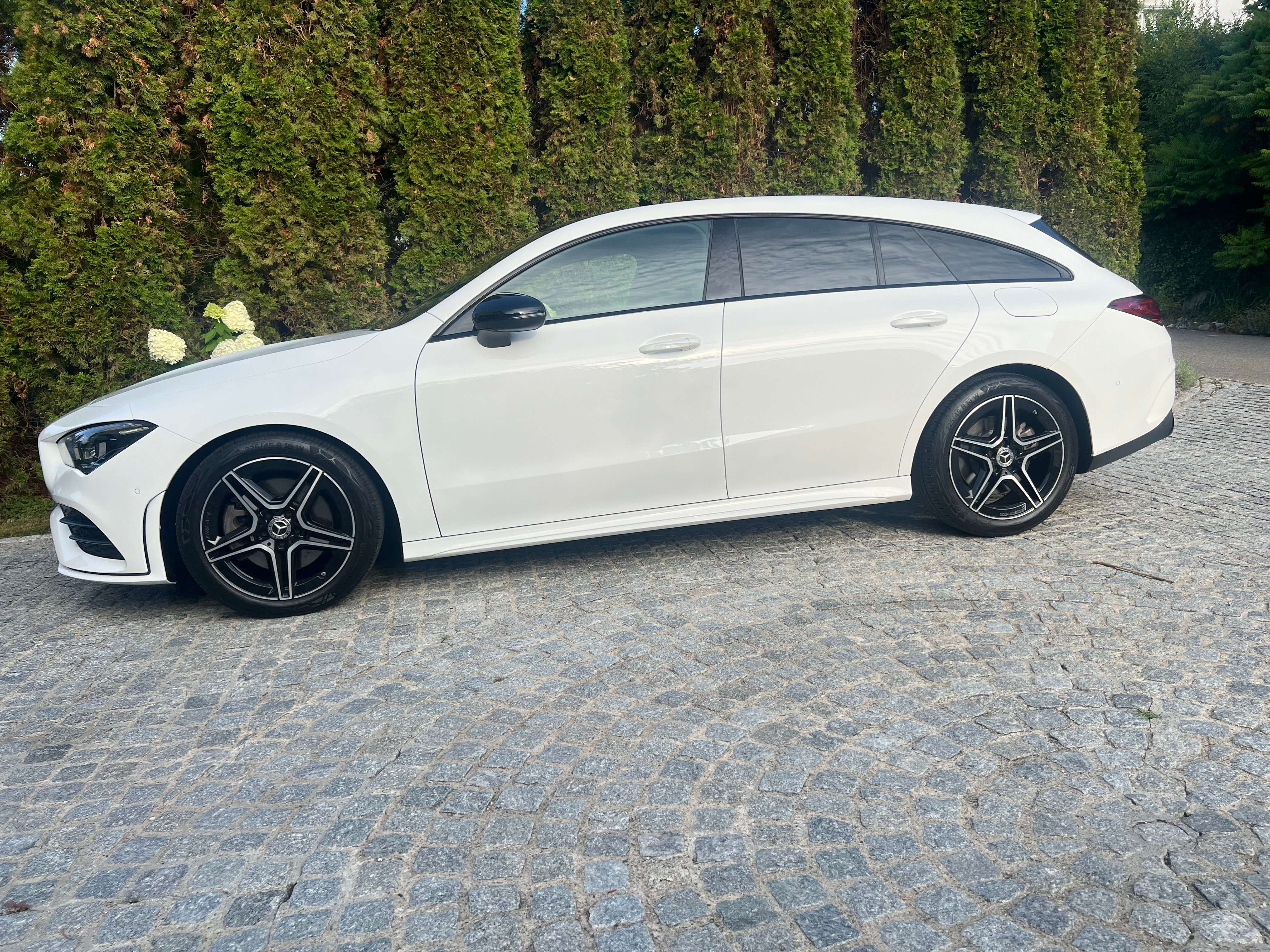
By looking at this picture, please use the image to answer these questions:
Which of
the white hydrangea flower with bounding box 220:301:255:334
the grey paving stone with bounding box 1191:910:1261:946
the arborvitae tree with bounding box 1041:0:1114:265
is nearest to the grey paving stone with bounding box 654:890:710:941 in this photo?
the grey paving stone with bounding box 1191:910:1261:946

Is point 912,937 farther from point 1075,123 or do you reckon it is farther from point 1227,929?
point 1075,123

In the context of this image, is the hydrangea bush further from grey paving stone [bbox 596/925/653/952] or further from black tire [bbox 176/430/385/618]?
grey paving stone [bbox 596/925/653/952]

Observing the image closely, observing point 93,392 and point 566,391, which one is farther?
point 93,392

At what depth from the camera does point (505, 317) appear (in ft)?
14.3

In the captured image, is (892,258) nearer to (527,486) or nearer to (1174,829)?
(527,486)

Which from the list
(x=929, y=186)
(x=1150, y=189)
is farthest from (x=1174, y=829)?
(x=1150, y=189)

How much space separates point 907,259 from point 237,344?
440 centimetres

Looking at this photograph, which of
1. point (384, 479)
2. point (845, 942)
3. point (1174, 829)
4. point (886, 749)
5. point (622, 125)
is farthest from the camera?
point (622, 125)

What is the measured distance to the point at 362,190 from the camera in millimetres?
7484

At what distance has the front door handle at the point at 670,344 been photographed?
180 inches

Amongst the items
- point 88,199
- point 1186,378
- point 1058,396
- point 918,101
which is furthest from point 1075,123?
point 88,199

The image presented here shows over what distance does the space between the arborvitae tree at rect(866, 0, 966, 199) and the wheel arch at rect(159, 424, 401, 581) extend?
20.7 feet

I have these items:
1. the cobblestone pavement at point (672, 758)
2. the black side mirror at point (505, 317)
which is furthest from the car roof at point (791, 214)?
the cobblestone pavement at point (672, 758)

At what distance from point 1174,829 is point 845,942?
100cm
